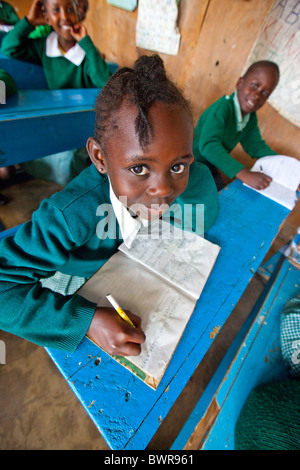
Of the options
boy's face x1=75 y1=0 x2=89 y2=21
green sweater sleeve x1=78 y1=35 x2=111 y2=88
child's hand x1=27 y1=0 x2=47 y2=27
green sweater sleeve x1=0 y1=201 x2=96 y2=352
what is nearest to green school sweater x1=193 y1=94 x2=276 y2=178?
green sweater sleeve x1=78 y1=35 x2=111 y2=88

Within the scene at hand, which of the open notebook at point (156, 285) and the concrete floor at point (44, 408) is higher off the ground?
the open notebook at point (156, 285)

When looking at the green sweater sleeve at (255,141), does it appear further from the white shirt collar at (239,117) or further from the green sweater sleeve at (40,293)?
the green sweater sleeve at (40,293)

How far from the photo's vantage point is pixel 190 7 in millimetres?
1591

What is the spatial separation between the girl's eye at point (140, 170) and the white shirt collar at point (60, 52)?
1.63m

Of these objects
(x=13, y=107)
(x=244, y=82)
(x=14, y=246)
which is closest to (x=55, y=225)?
(x=14, y=246)

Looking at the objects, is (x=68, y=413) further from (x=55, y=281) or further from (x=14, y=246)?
(x=14, y=246)

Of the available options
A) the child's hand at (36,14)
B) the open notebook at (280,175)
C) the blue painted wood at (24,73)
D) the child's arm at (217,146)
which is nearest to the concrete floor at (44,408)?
the open notebook at (280,175)

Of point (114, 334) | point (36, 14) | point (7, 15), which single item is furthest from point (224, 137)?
point (7, 15)

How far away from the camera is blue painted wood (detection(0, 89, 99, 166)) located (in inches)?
34.9

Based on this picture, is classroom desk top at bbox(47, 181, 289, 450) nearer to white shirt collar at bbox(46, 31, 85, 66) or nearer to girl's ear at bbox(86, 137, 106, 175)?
girl's ear at bbox(86, 137, 106, 175)

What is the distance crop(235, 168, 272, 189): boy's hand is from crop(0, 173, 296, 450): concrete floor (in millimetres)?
1065

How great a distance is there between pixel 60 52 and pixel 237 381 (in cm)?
221

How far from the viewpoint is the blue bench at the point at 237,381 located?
690mm

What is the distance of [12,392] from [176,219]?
1.16m
